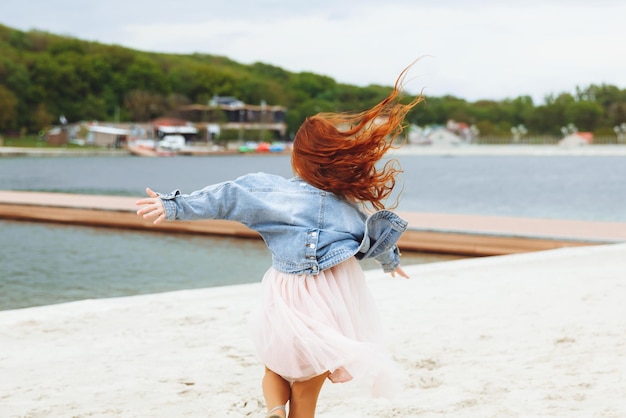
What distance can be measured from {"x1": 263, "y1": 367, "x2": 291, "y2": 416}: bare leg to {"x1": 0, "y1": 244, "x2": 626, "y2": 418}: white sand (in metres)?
0.79

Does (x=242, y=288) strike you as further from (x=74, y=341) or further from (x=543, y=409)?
(x=543, y=409)

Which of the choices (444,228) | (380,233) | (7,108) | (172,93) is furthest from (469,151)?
(380,233)

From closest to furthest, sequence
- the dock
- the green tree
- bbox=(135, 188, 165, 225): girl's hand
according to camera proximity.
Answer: bbox=(135, 188, 165, 225): girl's hand → the dock → the green tree

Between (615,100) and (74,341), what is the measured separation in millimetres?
121696

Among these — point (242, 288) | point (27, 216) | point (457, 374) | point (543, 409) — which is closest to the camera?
point (543, 409)

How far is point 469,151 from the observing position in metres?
107

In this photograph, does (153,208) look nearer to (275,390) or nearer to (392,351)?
(275,390)

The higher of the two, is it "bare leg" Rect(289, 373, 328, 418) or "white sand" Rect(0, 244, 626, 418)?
"bare leg" Rect(289, 373, 328, 418)

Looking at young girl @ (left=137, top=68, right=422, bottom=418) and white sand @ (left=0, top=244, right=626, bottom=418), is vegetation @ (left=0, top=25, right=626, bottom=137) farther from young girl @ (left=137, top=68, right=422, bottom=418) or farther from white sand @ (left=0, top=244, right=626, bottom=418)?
young girl @ (left=137, top=68, right=422, bottom=418)

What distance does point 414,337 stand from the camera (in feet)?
14.0

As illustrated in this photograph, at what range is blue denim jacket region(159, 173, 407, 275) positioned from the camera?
2195 millimetres

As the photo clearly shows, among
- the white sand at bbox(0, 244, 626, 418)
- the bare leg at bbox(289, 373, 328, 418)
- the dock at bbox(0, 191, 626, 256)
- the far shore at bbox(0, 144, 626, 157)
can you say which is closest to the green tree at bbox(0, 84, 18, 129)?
the far shore at bbox(0, 144, 626, 157)

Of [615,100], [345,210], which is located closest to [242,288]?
[345,210]

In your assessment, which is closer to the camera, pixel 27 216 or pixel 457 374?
pixel 457 374
